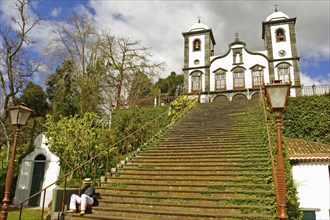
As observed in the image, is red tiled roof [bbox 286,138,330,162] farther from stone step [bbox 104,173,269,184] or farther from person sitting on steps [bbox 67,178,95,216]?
person sitting on steps [bbox 67,178,95,216]

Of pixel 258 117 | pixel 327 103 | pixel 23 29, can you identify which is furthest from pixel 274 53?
pixel 23 29

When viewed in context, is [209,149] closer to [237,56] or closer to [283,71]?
[283,71]

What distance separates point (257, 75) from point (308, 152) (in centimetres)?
1909

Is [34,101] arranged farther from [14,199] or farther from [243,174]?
[243,174]

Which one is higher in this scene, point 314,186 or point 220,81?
point 220,81

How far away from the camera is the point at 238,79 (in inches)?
1219

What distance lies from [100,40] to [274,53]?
19027mm

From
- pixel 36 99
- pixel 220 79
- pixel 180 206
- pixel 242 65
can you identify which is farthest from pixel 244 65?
pixel 180 206

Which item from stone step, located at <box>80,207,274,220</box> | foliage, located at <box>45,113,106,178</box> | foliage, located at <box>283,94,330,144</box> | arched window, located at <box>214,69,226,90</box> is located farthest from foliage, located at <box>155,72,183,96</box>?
stone step, located at <box>80,207,274,220</box>

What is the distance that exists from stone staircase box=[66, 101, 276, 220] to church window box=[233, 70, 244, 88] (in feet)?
60.2

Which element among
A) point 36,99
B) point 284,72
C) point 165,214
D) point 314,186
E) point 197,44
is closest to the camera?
point 165,214

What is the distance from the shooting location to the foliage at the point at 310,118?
1752cm

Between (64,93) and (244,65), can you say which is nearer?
(64,93)

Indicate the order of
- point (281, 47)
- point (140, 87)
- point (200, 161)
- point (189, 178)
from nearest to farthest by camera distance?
point (189, 178), point (200, 161), point (140, 87), point (281, 47)
